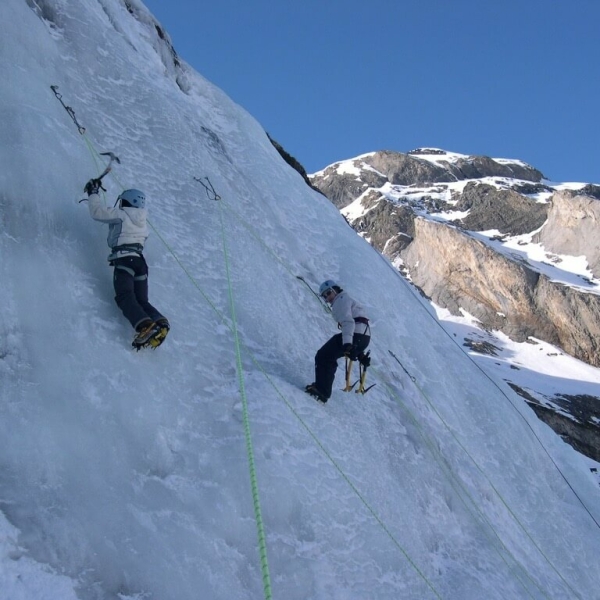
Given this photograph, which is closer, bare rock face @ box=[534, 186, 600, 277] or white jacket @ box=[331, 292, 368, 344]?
white jacket @ box=[331, 292, 368, 344]

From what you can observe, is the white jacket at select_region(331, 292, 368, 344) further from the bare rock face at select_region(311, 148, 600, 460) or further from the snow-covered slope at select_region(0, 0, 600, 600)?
the bare rock face at select_region(311, 148, 600, 460)

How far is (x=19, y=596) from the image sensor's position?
327 cm

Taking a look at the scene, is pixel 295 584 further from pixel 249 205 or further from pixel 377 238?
pixel 377 238

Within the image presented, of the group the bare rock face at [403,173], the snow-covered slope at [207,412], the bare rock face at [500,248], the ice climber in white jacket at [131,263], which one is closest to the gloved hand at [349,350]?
the snow-covered slope at [207,412]

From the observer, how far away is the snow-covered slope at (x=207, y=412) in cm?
407

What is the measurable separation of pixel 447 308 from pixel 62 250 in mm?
52798

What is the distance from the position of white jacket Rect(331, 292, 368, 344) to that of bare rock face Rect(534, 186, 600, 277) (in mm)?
56083

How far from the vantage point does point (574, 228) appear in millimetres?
60875

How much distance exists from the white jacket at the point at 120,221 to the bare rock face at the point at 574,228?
58.4 meters

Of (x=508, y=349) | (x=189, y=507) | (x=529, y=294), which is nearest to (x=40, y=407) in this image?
(x=189, y=507)

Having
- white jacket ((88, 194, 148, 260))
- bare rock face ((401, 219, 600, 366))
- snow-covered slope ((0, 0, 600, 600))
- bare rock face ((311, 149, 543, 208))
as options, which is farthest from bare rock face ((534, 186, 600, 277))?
white jacket ((88, 194, 148, 260))

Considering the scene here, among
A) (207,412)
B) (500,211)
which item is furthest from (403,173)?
(207,412)

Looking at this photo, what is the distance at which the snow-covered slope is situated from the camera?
4.07 metres

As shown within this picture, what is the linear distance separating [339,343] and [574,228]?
200 ft
